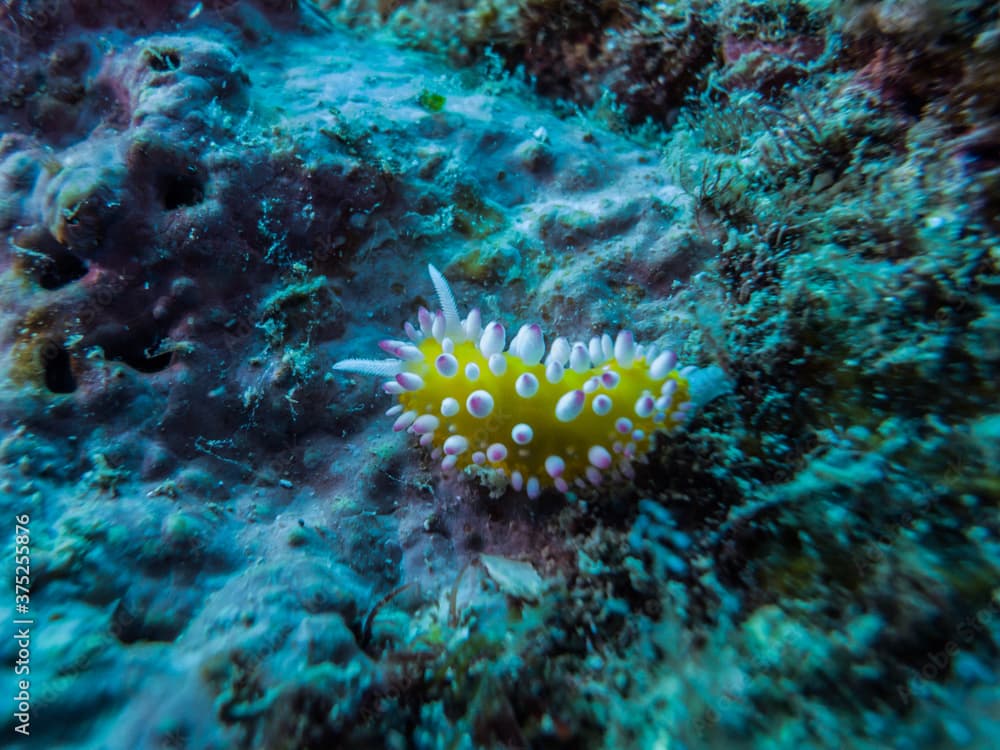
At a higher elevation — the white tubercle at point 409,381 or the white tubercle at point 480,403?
the white tubercle at point 480,403

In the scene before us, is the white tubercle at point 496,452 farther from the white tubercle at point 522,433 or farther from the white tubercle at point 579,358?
the white tubercle at point 579,358

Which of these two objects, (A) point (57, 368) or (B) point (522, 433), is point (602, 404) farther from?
(A) point (57, 368)

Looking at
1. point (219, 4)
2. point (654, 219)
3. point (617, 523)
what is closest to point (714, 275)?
point (654, 219)

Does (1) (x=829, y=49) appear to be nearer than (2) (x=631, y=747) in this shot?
No

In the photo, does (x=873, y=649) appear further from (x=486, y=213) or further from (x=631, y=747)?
(x=486, y=213)

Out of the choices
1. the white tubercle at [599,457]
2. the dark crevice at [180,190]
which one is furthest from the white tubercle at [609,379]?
the dark crevice at [180,190]

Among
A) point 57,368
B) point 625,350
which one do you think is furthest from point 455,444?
point 57,368

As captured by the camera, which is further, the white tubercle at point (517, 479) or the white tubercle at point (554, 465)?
the white tubercle at point (517, 479)
